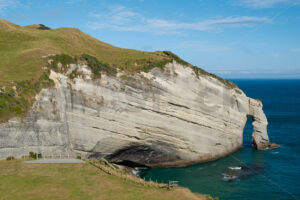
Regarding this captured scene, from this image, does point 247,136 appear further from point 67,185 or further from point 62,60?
point 67,185

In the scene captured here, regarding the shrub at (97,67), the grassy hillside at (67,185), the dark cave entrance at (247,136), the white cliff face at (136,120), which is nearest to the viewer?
the grassy hillside at (67,185)

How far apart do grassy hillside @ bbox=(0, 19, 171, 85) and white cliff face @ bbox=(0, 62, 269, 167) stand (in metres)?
4.00

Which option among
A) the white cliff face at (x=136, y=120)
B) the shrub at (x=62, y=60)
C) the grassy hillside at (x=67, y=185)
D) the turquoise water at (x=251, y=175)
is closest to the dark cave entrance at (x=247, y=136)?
the turquoise water at (x=251, y=175)

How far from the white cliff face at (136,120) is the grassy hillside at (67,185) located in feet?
14.5

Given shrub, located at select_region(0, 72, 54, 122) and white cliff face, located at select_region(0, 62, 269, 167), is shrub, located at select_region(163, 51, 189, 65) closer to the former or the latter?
white cliff face, located at select_region(0, 62, 269, 167)

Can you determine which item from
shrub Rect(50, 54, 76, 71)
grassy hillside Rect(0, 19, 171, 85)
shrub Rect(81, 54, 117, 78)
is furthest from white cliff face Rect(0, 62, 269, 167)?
grassy hillside Rect(0, 19, 171, 85)

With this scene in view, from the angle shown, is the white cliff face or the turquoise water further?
the turquoise water

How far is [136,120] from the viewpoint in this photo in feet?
147

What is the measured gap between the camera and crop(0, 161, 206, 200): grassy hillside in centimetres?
2731

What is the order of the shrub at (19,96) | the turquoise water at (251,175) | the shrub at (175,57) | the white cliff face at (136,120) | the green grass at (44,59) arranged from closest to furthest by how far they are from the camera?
the shrub at (19,96) < the green grass at (44,59) < the white cliff face at (136,120) < the turquoise water at (251,175) < the shrub at (175,57)

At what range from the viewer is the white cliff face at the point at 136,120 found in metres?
37.8

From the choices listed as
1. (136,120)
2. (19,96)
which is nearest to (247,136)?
(136,120)

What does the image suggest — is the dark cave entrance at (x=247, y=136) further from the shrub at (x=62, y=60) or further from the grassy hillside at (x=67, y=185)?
the shrub at (x=62, y=60)

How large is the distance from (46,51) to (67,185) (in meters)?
27.0
